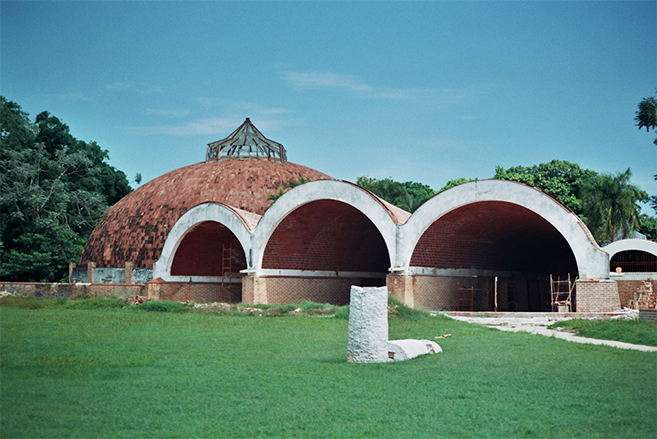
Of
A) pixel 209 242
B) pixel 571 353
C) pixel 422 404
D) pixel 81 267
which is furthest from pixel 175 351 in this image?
pixel 81 267

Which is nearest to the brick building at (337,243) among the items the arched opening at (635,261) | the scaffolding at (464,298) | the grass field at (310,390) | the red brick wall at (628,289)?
the scaffolding at (464,298)

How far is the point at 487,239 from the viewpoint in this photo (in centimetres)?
2278

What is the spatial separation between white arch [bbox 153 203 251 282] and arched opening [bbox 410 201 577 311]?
23.0 feet

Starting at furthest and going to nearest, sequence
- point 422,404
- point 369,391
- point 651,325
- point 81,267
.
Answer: point 81,267 → point 651,325 → point 369,391 → point 422,404

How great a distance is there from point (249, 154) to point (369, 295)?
28062 mm

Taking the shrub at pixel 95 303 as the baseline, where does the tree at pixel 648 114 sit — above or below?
above

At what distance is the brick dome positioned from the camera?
100 feet

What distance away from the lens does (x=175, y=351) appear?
32.5 ft

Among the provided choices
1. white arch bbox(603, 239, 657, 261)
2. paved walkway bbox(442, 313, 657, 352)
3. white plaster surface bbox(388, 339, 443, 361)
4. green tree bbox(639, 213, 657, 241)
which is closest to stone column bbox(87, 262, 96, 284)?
paved walkway bbox(442, 313, 657, 352)

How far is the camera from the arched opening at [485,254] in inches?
803

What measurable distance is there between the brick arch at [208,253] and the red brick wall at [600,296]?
14244mm

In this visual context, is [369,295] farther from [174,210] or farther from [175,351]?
[174,210]

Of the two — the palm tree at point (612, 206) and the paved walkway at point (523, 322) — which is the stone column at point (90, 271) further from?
the palm tree at point (612, 206)

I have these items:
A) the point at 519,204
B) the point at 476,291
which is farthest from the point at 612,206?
the point at 519,204
